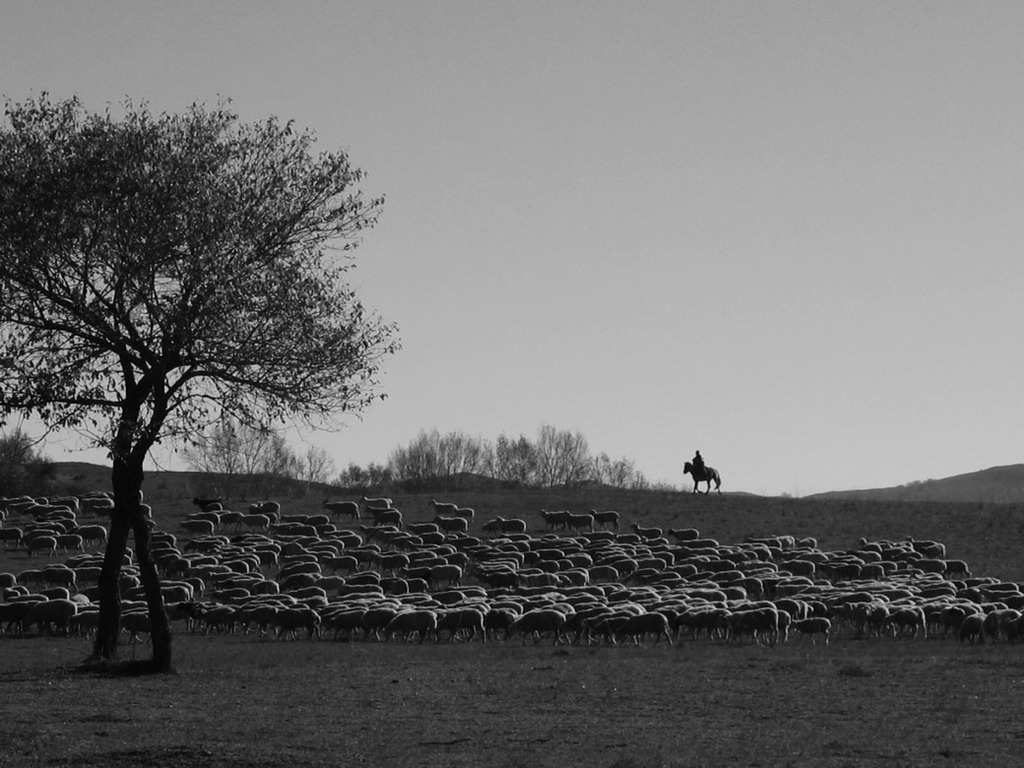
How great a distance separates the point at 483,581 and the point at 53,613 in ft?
51.9

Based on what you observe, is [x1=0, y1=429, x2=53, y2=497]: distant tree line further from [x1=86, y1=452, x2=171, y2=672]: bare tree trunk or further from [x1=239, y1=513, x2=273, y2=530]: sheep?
[x1=86, y1=452, x2=171, y2=672]: bare tree trunk

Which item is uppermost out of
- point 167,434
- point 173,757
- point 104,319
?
point 104,319

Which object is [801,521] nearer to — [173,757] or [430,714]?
[430,714]

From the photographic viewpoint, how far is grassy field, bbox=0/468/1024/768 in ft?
48.5

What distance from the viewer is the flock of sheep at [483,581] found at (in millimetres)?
34281

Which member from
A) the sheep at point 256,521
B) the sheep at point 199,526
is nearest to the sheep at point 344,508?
the sheep at point 256,521

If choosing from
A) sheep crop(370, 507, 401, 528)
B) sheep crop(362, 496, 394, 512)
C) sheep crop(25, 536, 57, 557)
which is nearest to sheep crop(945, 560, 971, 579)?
sheep crop(370, 507, 401, 528)

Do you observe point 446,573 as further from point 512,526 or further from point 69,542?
point 69,542

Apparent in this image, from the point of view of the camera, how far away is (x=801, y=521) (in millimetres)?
68312

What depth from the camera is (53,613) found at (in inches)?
1430

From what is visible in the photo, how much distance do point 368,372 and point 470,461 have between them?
126003mm

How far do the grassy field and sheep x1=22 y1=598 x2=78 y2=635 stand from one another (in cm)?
288

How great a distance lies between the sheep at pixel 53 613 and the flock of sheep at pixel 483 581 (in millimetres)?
47

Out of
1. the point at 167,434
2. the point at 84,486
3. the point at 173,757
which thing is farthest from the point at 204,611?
the point at 84,486
